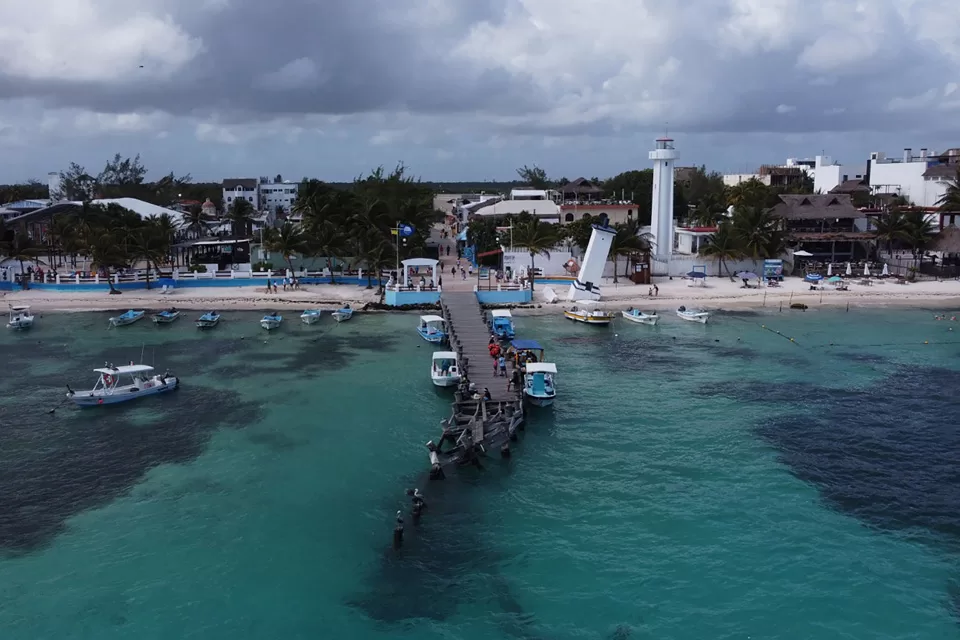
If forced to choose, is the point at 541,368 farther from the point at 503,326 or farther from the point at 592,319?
the point at 592,319

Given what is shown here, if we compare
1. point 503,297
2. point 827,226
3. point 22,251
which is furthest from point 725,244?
point 22,251

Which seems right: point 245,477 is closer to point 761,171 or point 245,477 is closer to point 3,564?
point 3,564

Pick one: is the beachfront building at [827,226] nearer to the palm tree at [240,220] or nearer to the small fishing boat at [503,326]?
the small fishing boat at [503,326]

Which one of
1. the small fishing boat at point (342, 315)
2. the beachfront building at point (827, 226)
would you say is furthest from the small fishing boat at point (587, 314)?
the beachfront building at point (827, 226)

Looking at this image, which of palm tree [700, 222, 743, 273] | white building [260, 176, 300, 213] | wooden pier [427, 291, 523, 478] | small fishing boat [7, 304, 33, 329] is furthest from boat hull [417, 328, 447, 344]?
white building [260, 176, 300, 213]

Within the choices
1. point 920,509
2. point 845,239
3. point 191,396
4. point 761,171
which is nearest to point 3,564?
point 191,396
